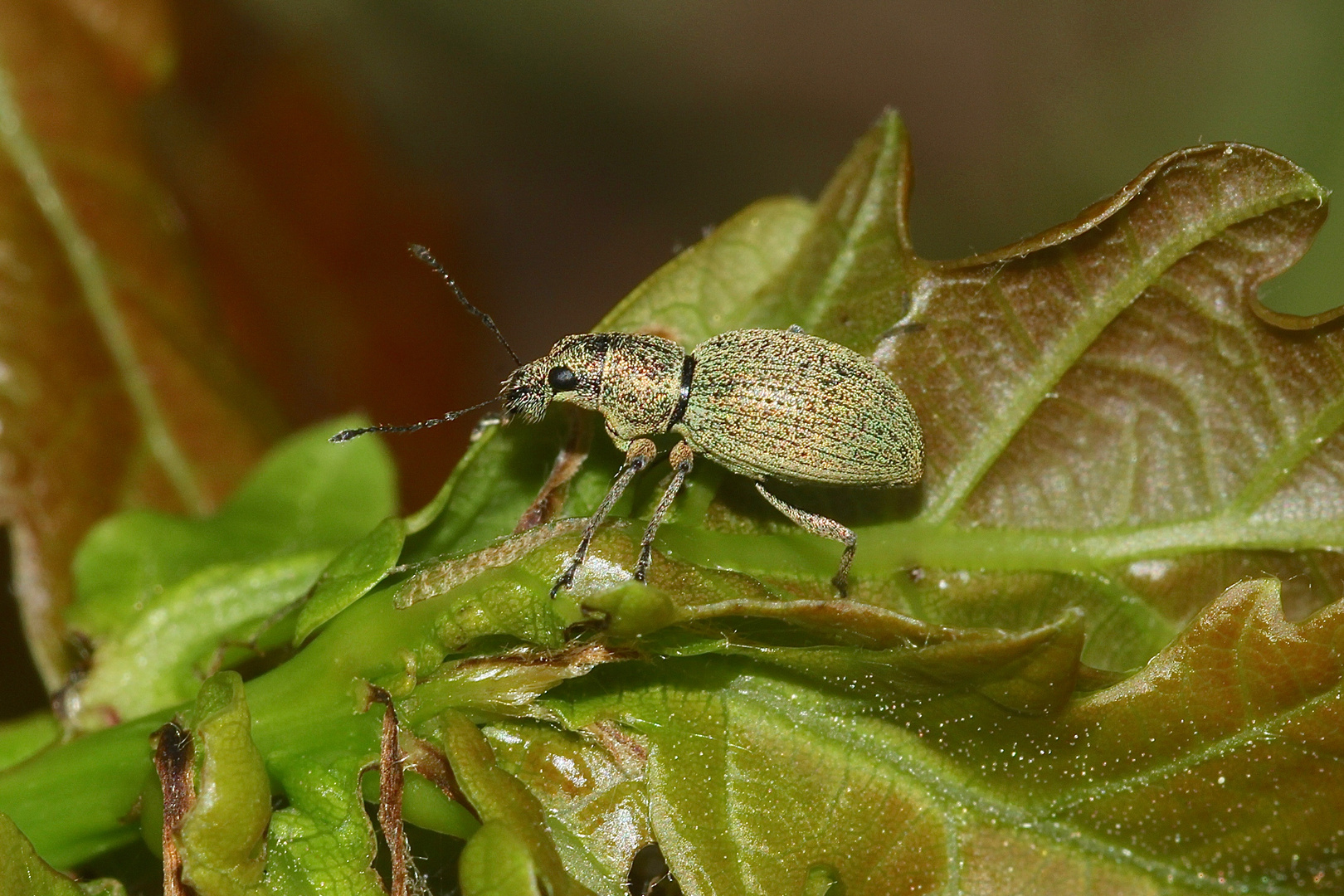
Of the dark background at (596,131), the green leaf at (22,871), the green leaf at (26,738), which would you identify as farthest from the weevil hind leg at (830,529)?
the dark background at (596,131)

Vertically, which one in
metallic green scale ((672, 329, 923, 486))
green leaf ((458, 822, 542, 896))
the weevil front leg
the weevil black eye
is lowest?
green leaf ((458, 822, 542, 896))

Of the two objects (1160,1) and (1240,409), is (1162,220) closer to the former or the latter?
(1240,409)

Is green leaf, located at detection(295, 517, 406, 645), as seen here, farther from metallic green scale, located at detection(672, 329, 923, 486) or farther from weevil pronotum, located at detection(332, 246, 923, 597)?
metallic green scale, located at detection(672, 329, 923, 486)

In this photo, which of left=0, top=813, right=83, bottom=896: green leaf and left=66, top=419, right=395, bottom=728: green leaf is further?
left=66, top=419, right=395, bottom=728: green leaf

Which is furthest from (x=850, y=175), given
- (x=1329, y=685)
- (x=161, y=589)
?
→ (x=161, y=589)

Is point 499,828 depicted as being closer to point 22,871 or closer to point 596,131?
point 22,871

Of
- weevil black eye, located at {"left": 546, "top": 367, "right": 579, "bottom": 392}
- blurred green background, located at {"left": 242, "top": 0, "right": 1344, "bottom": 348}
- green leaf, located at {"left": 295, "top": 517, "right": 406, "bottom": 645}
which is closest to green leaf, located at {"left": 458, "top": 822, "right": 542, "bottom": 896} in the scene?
green leaf, located at {"left": 295, "top": 517, "right": 406, "bottom": 645}

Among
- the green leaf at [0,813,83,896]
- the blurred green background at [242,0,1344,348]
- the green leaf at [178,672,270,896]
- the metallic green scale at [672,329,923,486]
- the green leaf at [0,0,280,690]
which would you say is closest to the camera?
the green leaf at [178,672,270,896]

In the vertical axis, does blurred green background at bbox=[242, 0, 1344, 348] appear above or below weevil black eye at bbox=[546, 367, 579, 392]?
above

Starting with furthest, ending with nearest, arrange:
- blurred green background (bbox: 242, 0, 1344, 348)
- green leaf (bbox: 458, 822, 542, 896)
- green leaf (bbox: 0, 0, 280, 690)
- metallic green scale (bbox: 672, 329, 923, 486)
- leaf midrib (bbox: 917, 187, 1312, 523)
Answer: blurred green background (bbox: 242, 0, 1344, 348) < green leaf (bbox: 0, 0, 280, 690) < metallic green scale (bbox: 672, 329, 923, 486) < leaf midrib (bbox: 917, 187, 1312, 523) < green leaf (bbox: 458, 822, 542, 896)
